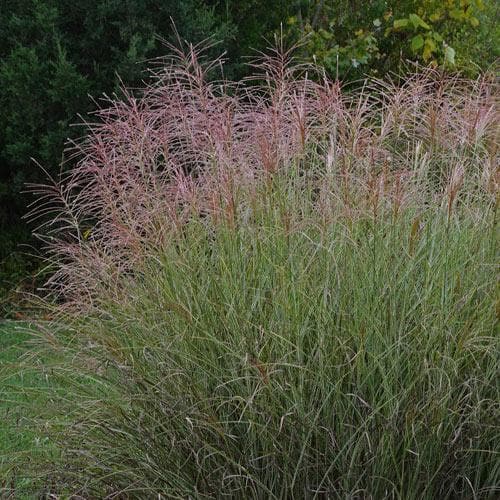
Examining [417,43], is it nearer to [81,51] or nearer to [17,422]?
[81,51]

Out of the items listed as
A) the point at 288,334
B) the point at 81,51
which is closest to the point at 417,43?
the point at 81,51

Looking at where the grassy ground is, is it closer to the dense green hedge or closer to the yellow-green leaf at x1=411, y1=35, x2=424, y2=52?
the dense green hedge

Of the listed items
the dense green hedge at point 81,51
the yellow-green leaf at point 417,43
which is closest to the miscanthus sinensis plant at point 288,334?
the dense green hedge at point 81,51

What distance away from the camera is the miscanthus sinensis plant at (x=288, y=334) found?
350 cm

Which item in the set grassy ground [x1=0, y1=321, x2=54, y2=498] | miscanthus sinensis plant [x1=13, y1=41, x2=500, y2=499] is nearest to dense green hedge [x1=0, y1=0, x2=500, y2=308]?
grassy ground [x1=0, y1=321, x2=54, y2=498]

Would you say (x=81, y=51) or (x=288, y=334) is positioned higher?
(x=288, y=334)

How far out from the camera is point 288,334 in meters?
3.63

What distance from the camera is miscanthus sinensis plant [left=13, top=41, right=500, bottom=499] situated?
3504mm

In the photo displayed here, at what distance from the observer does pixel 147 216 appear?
4.11m

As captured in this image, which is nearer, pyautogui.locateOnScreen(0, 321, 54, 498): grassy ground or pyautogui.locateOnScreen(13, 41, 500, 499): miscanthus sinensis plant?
pyautogui.locateOnScreen(13, 41, 500, 499): miscanthus sinensis plant

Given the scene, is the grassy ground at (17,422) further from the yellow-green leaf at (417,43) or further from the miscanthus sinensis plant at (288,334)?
the yellow-green leaf at (417,43)

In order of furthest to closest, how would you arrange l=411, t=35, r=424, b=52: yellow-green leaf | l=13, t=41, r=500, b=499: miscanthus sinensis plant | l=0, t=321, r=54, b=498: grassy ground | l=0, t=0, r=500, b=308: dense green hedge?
1. l=411, t=35, r=424, b=52: yellow-green leaf
2. l=0, t=0, r=500, b=308: dense green hedge
3. l=0, t=321, r=54, b=498: grassy ground
4. l=13, t=41, r=500, b=499: miscanthus sinensis plant

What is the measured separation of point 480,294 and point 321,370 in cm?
70

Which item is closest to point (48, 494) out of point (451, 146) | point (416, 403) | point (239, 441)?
point (239, 441)
